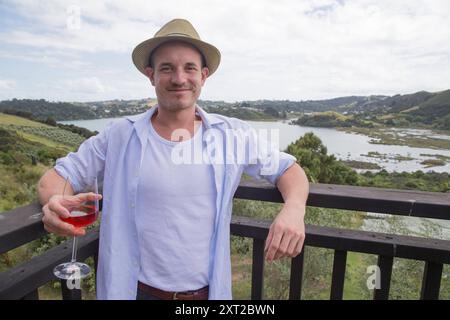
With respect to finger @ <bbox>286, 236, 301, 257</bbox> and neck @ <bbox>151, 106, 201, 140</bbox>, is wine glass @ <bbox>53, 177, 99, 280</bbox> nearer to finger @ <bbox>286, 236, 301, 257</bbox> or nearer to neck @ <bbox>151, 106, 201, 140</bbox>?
neck @ <bbox>151, 106, 201, 140</bbox>

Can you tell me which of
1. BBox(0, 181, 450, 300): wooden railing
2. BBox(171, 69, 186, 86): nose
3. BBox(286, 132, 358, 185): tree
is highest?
BBox(171, 69, 186, 86): nose

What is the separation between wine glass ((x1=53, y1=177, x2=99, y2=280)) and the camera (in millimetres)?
1245

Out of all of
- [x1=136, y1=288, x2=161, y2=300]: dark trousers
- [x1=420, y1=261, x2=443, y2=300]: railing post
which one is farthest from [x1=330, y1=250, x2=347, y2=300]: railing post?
[x1=136, y1=288, x2=161, y2=300]: dark trousers

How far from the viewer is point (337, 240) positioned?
1.53m

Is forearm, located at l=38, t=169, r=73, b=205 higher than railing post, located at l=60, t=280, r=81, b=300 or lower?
higher

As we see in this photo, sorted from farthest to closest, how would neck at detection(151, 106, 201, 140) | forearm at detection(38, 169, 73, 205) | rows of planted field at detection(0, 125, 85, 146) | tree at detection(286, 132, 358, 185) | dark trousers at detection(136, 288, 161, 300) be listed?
tree at detection(286, 132, 358, 185) → rows of planted field at detection(0, 125, 85, 146) → neck at detection(151, 106, 201, 140) → dark trousers at detection(136, 288, 161, 300) → forearm at detection(38, 169, 73, 205)

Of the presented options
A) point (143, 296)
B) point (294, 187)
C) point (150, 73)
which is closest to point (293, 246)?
point (294, 187)

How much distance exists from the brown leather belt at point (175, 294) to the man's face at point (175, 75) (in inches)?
30.7

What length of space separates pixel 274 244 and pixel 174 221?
0.44 meters

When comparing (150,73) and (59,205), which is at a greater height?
(150,73)

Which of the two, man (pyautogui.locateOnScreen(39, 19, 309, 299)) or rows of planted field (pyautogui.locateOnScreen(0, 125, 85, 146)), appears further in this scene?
rows of planted field (pyautogui.locateOnScreen(0, 125, 85, 146))

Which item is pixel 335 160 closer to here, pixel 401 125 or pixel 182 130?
pixel 401 125

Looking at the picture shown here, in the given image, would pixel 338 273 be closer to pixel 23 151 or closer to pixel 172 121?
pixel 172 121

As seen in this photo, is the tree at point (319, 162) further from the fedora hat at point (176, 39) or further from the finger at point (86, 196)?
the finger at point (86, 196)
